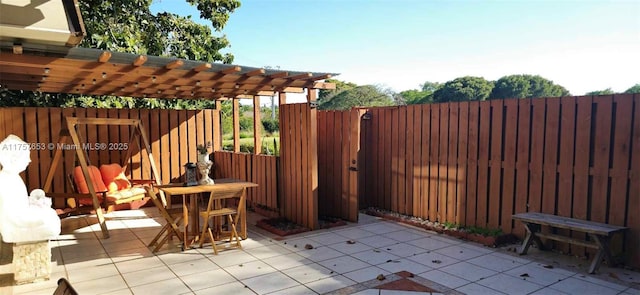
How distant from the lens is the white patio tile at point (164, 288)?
3344 mm

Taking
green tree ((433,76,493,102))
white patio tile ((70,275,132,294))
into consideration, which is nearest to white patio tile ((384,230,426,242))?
white patio tile ((70,275,132,294))

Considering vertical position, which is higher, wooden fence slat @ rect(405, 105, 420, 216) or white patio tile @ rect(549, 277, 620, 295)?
wooden fence slat @ rect(405, 105, 420, 216)

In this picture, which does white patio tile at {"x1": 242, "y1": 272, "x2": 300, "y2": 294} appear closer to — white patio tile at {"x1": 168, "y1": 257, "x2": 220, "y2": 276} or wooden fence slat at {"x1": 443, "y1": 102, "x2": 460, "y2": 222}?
white patio tile at {"x1": 168, "y1": 257, "x2": 220, "y2": 276}

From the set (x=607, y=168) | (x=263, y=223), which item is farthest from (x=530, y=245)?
→ (x=263, y=223)

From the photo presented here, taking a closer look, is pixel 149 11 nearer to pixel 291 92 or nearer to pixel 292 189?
pixel 291 92

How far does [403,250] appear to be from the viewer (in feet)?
14.8

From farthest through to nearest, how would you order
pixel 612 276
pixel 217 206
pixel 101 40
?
1. pixel 101 40
2. pixel 217 206
3. pixel 612 276

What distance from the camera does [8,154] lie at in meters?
3.90

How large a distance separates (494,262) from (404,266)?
3.24 ft

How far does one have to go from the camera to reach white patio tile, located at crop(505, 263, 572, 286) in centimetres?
354

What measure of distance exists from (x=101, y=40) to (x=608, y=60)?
1837 centimetres

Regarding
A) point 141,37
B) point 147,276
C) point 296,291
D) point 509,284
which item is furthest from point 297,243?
point 141,37

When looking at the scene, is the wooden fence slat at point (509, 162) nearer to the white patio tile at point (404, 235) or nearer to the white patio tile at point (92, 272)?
the white patio tile at point (404, 235)

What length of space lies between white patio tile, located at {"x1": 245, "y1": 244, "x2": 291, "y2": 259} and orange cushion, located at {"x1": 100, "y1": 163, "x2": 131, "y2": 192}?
3.14 metres
